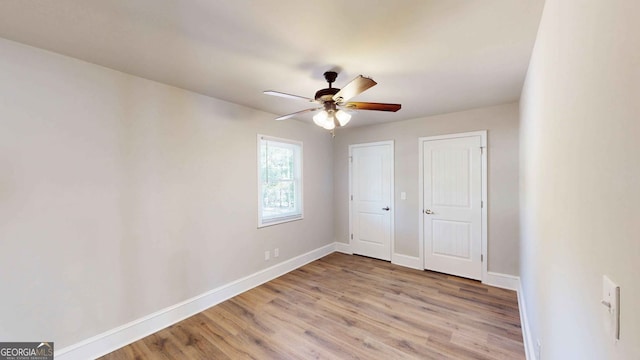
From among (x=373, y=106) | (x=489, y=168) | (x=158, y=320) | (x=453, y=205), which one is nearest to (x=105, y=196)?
(x=158, y=320)

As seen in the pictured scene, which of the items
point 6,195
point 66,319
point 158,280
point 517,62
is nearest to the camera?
point 6,195

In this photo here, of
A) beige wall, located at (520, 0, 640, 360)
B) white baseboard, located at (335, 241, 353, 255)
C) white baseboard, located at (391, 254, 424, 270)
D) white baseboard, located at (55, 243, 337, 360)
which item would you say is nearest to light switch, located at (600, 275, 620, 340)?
beige wall, located at (520, 0, 640, 360)

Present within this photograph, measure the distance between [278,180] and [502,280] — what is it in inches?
131

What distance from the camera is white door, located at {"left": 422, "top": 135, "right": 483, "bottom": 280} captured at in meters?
3.45

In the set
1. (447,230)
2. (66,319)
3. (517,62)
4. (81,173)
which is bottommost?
(66,319)

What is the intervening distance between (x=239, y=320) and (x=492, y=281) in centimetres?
320

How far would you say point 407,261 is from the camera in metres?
4.04

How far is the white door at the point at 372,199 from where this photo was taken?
14.0 feet

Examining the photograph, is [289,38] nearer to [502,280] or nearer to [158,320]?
[158,320]

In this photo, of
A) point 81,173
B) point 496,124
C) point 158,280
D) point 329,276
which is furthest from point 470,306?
point 81,173

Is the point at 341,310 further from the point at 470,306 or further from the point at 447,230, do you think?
the point at 447,230

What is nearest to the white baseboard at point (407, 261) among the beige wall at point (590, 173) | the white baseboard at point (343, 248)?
the white baseboard at point (343, 248)

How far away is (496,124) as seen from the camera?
330 cm

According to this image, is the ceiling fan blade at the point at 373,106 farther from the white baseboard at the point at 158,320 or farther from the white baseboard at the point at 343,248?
the white baseboard at the point at 343,248
